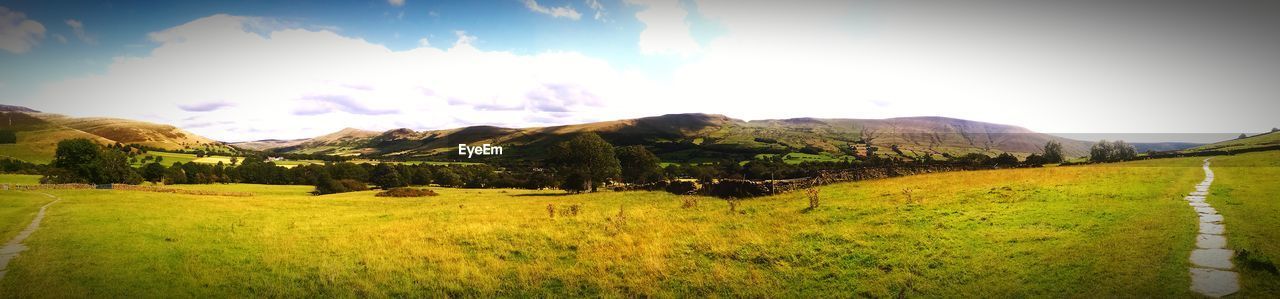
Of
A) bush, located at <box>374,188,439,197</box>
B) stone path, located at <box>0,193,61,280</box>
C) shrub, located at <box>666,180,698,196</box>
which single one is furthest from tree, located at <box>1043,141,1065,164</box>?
stone path, located at <box>0,193,61,280</box>

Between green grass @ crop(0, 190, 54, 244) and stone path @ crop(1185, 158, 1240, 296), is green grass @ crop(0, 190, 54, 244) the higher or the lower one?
the lower one

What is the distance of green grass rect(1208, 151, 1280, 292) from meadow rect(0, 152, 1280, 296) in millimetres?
65

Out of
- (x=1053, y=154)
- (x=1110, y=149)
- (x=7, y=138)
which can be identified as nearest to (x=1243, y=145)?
(x=1110, y=149)

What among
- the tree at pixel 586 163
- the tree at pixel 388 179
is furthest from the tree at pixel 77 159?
the tree at pixel 586 163

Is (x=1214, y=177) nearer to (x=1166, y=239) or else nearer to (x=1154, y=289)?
(x=1166, y=239)

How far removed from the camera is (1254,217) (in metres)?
13.4

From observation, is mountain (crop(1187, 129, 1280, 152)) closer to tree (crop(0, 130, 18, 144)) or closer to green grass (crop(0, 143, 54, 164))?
green grass (crop(0, 143, 54, 164))

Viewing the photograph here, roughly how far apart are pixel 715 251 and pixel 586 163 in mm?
50157

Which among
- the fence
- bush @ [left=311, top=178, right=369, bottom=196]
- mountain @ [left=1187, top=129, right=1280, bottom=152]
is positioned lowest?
bush @ [left=311, top=178, right=369, bottom=196]

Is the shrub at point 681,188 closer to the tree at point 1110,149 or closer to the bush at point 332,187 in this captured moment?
the bush at point 332,187

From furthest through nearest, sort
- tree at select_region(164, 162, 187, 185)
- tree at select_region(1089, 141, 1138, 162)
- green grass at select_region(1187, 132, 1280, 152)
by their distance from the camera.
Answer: tree at select_region(164, 162, 187, 185) → tree at select_region(1089, 141, 1138, 162) → green grass at select_region(1187, 132, 1280, 152)

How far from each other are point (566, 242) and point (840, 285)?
9868 millimetres

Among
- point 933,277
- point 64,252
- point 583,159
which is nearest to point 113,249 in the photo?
point 64,252

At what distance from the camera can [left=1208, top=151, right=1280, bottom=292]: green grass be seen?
27.3 feet
